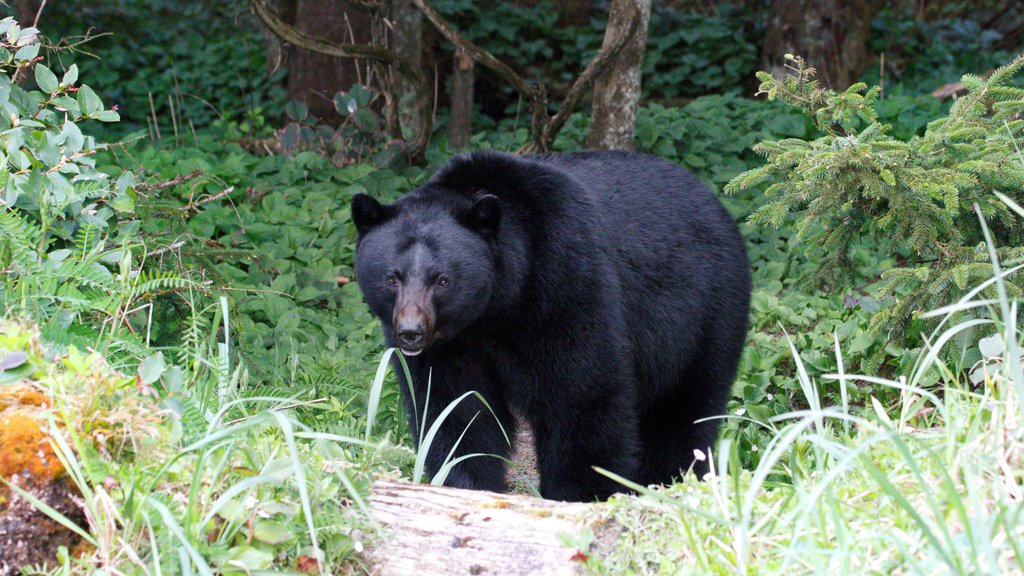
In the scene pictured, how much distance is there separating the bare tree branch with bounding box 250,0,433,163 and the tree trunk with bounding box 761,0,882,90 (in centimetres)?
→ 387

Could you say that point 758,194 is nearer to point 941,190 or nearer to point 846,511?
point 941,190

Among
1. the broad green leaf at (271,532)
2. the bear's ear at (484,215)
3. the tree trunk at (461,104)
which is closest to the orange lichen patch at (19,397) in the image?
the broad green leaf at (271,532)

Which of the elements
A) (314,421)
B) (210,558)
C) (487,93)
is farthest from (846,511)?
(487,93)

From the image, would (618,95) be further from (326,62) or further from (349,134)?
(326,62)

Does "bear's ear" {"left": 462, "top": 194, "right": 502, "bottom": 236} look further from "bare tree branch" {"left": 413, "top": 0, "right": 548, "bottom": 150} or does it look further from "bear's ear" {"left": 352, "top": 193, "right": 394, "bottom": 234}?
"bare tree branch" {"left": 413, "top": 0, "right": 548, "bottom": 150}

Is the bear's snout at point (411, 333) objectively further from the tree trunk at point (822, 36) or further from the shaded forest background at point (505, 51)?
the tree trunk at point (822, 36)

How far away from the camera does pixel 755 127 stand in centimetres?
944

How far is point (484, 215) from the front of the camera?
13.9ft

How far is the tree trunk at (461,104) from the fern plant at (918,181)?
5161 millimetres

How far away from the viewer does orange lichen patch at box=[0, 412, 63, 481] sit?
2848 millimetres

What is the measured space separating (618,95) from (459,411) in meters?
4.63

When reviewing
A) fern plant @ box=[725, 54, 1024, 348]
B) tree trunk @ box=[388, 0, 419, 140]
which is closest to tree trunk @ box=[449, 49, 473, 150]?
tree trunk @ box=[388, 0, 419, 140]

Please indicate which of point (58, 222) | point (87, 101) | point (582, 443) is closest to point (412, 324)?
point (582, 443)

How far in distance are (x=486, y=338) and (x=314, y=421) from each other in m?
1.20
